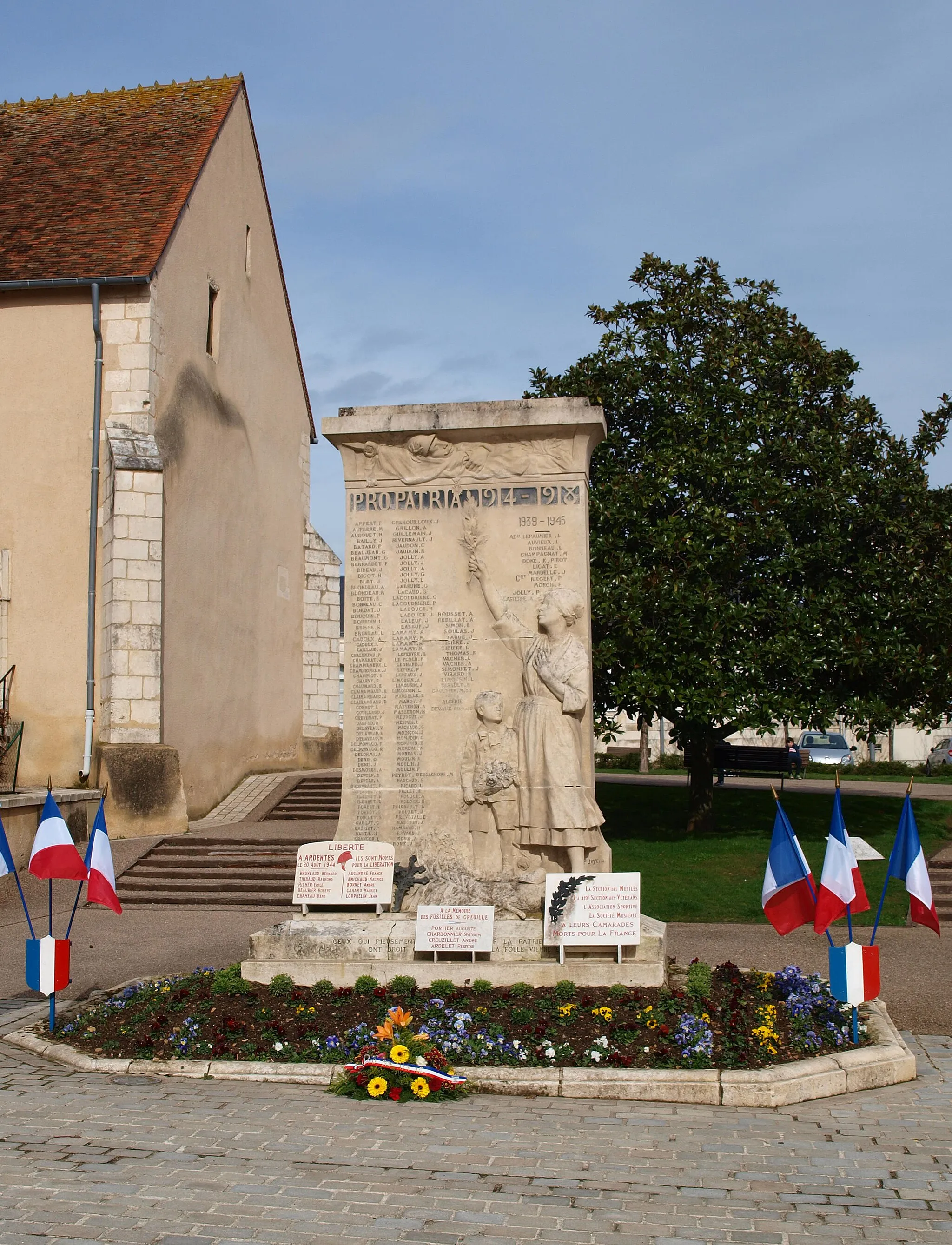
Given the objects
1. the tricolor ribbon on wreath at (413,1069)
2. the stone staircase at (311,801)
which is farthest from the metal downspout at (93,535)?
the tricolor ribbon on wreath at (413,1069)

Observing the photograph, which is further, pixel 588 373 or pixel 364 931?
pixel 588 373

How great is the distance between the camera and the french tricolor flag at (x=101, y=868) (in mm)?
7578

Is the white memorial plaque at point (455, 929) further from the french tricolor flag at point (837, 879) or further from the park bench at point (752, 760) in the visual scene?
the park bench at point (752, 760)

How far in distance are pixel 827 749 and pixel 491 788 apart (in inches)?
1136

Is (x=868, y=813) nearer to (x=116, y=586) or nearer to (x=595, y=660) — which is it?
(x=595, y=660)

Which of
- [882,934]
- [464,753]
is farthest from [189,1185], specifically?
[882,934]

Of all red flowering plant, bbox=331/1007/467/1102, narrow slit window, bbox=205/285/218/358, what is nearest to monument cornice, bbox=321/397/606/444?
red flowering plant, bbox=331/1007/467/1102

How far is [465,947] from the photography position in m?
7.71

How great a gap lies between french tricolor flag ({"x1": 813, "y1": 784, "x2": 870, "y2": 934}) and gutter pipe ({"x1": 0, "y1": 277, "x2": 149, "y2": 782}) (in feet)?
38.6

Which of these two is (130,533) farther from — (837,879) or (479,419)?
(837,879)

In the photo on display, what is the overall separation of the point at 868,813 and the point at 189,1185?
15067 millimetres

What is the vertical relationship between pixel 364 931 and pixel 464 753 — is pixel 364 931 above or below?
below

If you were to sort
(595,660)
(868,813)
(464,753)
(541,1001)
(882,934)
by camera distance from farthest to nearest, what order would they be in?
1. (868,813)
2. (595,660)
3. (882,934)
4. (464,753)
5. (541,1001)

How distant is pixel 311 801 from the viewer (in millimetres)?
18703
